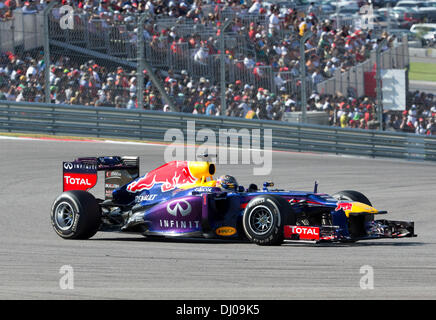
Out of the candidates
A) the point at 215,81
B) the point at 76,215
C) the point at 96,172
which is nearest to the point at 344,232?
the point at 76,215

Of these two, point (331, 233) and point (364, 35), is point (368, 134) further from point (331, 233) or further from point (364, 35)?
point (331, 233)

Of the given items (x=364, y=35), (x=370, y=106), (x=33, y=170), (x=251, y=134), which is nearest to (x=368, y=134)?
(x=370, y=106)

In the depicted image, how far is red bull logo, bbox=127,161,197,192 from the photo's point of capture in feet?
38.0

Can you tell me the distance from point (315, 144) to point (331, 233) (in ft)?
39.3

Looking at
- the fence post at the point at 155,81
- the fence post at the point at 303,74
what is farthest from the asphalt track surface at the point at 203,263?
the fence post at the point at 155,81

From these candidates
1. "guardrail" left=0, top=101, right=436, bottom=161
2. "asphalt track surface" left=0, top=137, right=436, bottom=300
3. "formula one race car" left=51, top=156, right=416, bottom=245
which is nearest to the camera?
"asphalt track surface" left=0, top=137, right=436, bottom=300

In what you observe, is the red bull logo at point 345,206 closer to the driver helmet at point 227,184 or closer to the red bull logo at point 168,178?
the driver helmet at point 227,184

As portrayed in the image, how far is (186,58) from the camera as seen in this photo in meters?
21.8

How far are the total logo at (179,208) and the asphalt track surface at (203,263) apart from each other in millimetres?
419

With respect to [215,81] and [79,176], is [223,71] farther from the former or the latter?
[79,176]

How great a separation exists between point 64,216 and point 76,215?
0.28 meters

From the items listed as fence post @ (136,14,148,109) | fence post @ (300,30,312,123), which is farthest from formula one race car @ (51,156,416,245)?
fence post @ (300,30,312,123)

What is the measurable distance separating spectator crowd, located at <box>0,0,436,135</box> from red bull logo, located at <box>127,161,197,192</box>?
951 cm

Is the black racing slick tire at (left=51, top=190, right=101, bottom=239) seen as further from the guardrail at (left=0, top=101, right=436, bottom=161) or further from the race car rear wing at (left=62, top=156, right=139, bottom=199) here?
the guardrail at (left=0, top=101, right=436, bottom=161)
